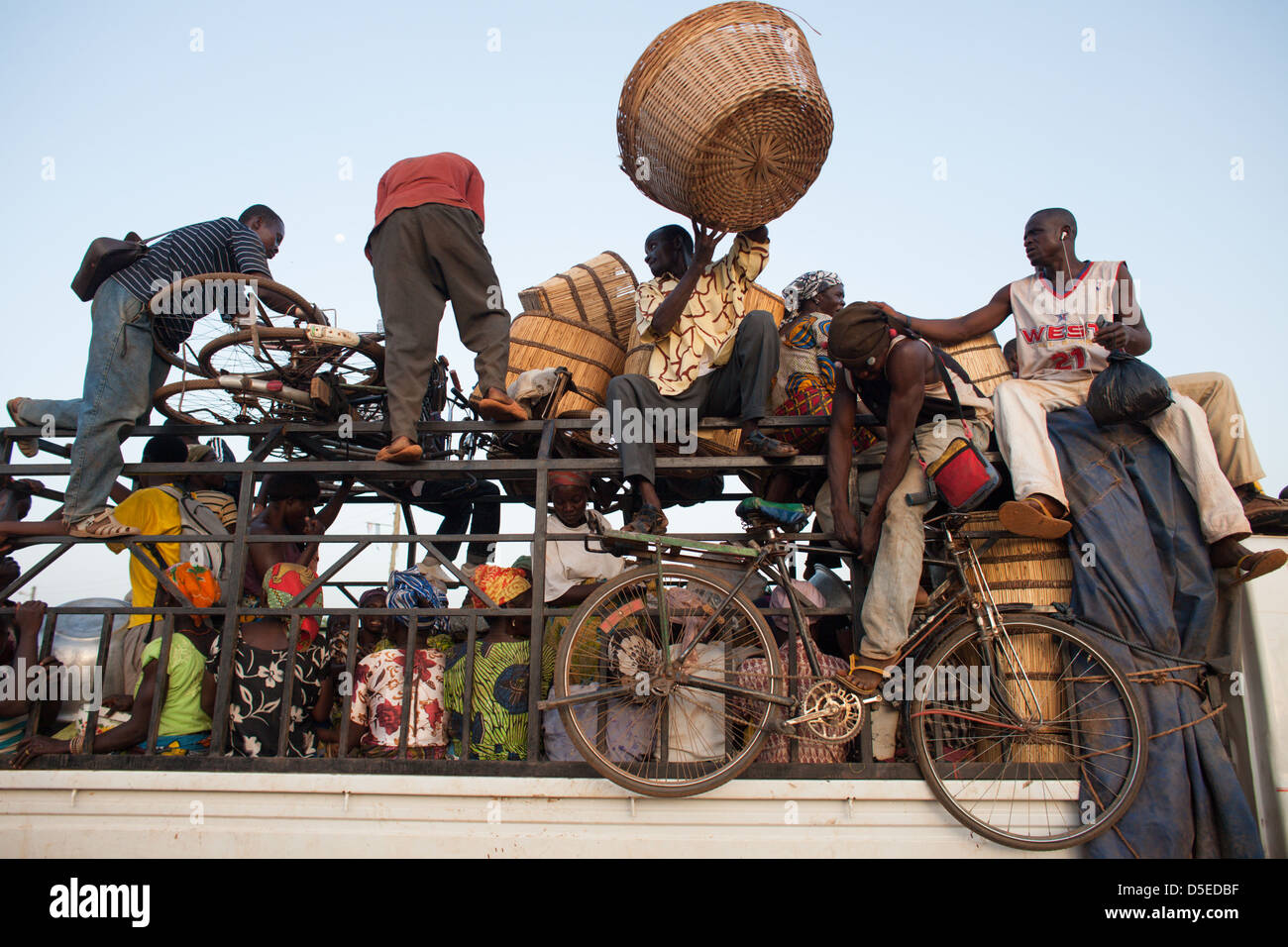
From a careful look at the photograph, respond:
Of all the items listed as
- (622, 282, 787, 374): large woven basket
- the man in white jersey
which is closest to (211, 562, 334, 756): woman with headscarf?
(622, 282, 787, 374): large woven basket

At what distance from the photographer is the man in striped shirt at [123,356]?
3883mm

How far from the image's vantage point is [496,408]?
386cm

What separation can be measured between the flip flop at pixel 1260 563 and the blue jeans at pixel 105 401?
505 cm

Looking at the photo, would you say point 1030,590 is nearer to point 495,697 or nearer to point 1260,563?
point 1260,563

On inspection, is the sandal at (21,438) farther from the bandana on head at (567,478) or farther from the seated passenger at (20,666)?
the bandana on head at (567,478)

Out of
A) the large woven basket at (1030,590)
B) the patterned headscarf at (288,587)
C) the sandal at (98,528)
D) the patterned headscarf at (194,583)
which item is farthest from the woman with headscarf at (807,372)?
the sandal at (98,528)

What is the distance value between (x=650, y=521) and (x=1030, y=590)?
5.64 feet

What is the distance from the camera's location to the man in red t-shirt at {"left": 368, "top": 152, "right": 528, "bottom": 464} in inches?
155

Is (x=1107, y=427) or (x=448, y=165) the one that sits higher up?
(x=448, y=165)

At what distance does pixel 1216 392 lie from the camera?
3.84 metres

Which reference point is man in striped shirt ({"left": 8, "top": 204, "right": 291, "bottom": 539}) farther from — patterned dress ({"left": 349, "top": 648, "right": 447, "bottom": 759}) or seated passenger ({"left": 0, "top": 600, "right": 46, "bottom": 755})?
patterned dress ({"left": 349, "top": 648, "right": 447, "bottom": 759})

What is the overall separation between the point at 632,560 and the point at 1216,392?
282 centimetres

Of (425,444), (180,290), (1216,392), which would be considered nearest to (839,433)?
(1216,392)

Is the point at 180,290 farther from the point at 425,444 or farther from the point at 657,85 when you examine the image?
the point at 657,85
